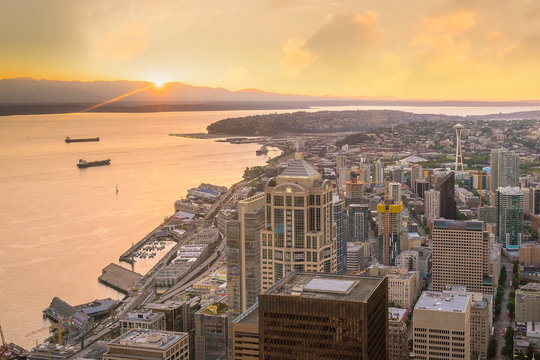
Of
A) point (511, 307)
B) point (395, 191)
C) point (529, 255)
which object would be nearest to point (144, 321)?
point (511, 307)

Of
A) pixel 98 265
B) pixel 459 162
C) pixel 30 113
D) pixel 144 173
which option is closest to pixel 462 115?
Answer: pixel 459 162

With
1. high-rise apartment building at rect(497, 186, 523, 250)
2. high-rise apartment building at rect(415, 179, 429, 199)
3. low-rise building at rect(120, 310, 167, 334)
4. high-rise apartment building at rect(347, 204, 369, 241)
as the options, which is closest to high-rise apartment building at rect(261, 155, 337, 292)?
low-rise building at rect(120, 310, 167, 334)

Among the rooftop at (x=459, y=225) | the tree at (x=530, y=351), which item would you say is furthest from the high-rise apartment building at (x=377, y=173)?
the tree at (x=530, y=351)

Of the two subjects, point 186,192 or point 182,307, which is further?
point 186,192

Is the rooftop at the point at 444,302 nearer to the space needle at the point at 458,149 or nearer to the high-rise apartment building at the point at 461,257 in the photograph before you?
the high-rise apartment building at the point at 461,257

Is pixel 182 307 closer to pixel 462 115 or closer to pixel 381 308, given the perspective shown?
pixel 381 308

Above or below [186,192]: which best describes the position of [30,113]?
above
